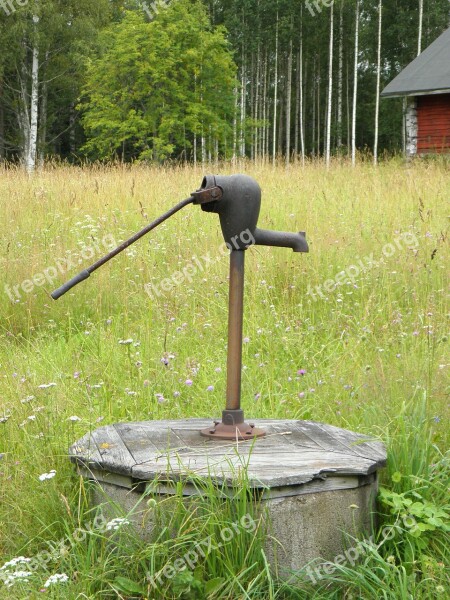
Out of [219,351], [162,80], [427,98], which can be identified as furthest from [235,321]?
[162,80]

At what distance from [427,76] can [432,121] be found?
1100 mm

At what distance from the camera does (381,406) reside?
3.04m

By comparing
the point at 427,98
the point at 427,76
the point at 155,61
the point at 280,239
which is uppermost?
the point at 155,61

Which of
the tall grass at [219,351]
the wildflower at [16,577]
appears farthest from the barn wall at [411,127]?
the wildflower at [16,577]

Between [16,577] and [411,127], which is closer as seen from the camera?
[16,577]

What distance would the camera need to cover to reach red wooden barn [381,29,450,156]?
1689 centimetres

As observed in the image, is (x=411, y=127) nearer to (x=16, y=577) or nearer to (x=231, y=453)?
(x=231, y=453)

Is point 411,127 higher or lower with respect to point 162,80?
lower

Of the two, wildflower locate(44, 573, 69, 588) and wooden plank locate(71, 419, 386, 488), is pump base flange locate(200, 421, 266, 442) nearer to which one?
wooden plank locate(71, 419, 386, 488)

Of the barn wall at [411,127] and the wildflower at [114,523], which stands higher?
the barn wall at [411,127]

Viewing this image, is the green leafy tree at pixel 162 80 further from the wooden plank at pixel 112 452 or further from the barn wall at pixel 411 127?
the wooden plank at pixel 112 452

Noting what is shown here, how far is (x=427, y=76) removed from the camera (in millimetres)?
17109

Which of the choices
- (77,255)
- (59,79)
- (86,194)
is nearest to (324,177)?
(86,194)

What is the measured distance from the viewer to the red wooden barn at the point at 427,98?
665 inches
